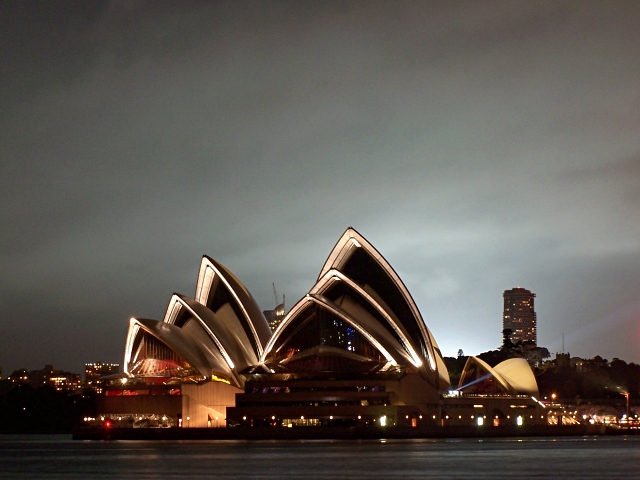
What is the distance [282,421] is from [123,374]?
17448 millimetres

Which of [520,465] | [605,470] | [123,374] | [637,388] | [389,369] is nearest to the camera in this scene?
[605,470]

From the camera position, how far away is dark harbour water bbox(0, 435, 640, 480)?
171ft

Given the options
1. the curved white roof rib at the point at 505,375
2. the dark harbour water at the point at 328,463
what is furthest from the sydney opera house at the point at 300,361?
the dark harbour water at the point at 328,463

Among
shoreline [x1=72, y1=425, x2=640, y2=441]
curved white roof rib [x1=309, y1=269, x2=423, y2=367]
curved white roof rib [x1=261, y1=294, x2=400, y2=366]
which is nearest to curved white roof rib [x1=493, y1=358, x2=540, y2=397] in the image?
shoreline [x1=72, y1=425, x2=640, y2=441]

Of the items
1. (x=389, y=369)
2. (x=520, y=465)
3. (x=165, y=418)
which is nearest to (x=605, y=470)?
(x=520, y=465)

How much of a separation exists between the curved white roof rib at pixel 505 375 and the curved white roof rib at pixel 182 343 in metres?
26.2

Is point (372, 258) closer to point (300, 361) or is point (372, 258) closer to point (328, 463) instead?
point (300, 361)

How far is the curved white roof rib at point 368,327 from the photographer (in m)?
101

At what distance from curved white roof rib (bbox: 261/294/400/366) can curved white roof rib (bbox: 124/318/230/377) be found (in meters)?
8.55

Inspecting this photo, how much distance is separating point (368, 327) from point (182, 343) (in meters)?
17.8

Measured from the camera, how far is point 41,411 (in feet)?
560

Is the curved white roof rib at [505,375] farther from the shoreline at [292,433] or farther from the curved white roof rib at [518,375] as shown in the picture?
the shoreline at [292,433]

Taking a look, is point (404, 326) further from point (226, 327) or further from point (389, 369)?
point (226, 327)

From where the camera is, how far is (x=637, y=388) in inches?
7023
